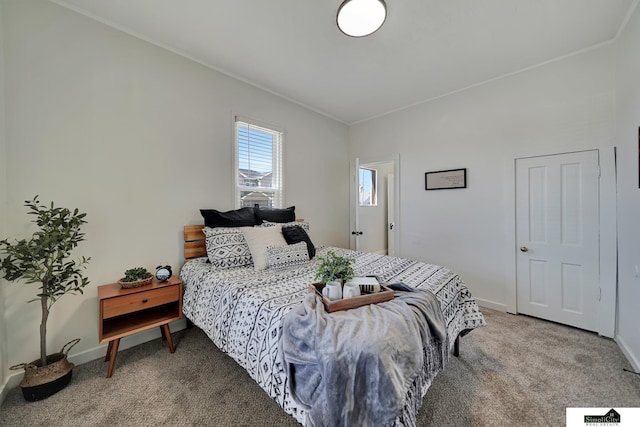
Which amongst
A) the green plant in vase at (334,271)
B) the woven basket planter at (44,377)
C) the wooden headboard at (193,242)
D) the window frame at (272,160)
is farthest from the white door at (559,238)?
the woven basket planter at (44,377)

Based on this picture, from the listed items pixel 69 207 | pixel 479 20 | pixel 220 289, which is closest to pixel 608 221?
pixel 479 20

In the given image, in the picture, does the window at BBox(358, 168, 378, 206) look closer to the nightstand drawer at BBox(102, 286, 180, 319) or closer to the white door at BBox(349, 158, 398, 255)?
the white door at BBox(349, 158, 398, 255)

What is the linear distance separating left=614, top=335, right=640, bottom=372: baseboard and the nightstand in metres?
3.70

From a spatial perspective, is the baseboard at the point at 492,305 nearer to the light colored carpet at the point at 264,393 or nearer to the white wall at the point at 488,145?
the white wall at the point at 488,145

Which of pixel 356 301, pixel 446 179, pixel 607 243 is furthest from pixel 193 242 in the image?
pixel 607 243

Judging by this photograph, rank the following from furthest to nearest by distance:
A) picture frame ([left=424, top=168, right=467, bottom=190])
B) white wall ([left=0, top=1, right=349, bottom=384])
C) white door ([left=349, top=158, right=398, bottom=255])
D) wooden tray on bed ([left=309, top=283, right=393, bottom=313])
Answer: white door ([left=349, top=158, right=398, bottom=255]) < picture frame ([left=424, top=168, right=467, bottom=190]) < white wall ([left=0, top=1, right=349, bottom=384]) < wooden tray on bed ([left=309, top=283, right=393, bottom=313])

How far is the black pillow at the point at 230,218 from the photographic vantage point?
2488mm

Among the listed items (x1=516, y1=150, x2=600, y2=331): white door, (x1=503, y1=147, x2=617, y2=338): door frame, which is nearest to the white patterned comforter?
(x1=516, y1=150, x2=600, y2=331): white door

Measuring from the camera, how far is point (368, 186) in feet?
14.4

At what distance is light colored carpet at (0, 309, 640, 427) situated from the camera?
146 cm

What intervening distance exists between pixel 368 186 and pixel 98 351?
→ 402cm

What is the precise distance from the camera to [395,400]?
36.5 inches

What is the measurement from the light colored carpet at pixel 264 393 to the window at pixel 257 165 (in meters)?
1.74

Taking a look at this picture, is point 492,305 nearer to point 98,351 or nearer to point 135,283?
point 135,283
